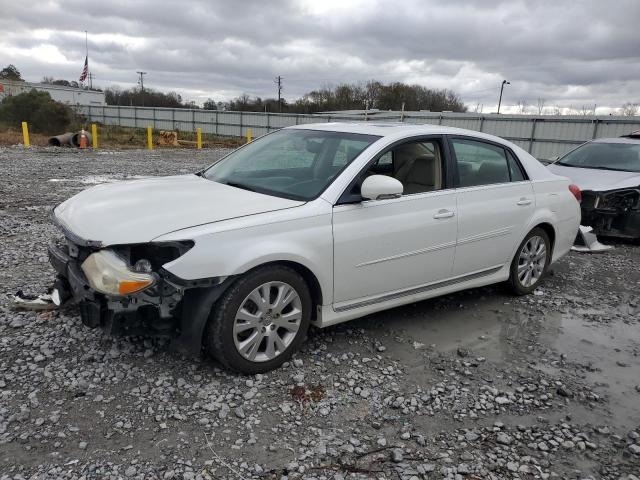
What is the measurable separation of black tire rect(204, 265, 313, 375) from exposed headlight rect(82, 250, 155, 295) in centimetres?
46

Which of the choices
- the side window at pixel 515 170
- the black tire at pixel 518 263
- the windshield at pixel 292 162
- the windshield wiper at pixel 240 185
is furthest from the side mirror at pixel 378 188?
the black tire at pixel 518 263

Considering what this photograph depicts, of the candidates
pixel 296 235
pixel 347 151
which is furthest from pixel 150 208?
pixel 347 151

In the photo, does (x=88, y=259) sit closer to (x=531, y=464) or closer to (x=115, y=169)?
(x=531, y=464)

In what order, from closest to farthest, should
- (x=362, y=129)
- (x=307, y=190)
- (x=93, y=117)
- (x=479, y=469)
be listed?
(x=479, y=469), (x=307, y=190), (x=362, y=129), (x=93, y=117)

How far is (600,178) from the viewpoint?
25.9 feet

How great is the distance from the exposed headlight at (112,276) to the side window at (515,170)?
11.7 feet

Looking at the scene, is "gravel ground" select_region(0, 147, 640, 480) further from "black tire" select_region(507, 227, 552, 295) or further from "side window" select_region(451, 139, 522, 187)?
"side window" select_region(451, 139, 522, 187)

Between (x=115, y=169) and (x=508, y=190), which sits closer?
(x=508, y=190)

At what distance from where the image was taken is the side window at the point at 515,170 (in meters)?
5.02

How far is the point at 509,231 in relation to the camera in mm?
4836

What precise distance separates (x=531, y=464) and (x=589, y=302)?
3.15m

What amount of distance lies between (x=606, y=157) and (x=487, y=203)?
5.47 m

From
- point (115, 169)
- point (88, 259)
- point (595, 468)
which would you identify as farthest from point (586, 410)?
point (115, 169)

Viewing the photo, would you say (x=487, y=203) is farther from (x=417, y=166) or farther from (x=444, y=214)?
(x=417, y=166)
